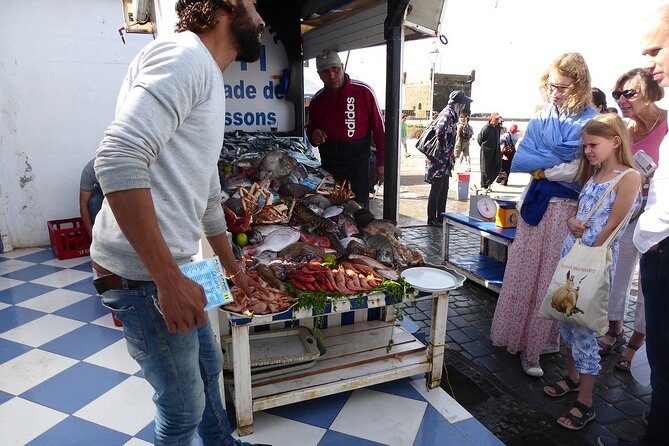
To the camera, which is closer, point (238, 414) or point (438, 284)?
point (238, 414)

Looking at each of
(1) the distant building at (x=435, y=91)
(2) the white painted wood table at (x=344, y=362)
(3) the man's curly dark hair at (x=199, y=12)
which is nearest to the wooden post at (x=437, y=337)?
(2) the white painted wood table at (x=344, y=362)

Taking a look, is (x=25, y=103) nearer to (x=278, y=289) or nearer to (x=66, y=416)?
(x=66, y=416)

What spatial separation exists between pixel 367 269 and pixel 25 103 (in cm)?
581

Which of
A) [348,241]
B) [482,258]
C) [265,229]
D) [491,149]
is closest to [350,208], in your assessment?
[348,241]

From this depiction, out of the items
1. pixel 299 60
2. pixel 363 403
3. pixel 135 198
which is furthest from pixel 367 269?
pixel 299 60

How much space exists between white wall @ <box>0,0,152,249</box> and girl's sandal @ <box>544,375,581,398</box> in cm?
669

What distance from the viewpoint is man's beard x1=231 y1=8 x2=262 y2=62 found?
1.63 metres

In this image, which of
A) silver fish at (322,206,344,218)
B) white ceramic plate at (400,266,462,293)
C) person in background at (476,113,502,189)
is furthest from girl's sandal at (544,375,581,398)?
person in background at (476,113,502,189)

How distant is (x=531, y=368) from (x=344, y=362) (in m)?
1.56

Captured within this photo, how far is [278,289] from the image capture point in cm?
275

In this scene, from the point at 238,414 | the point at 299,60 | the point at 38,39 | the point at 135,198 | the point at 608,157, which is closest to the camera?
the point at 135,198

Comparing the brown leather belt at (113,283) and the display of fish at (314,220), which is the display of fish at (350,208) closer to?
the display of fish at (314,220)

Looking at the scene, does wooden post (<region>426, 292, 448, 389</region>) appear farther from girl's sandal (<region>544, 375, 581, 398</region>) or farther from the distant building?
the distant building

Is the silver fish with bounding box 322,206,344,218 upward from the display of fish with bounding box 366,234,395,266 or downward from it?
upward
